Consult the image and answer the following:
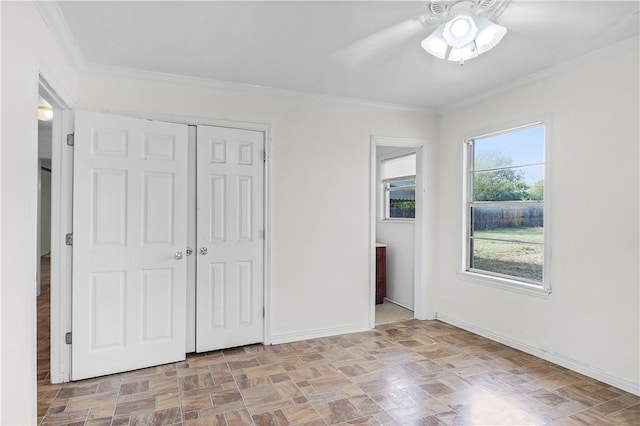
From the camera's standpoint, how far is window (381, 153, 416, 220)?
15.9 feet

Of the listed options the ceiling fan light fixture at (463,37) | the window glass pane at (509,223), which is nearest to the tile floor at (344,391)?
the window glass pane at (509,223)

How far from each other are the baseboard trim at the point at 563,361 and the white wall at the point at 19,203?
3639 mm

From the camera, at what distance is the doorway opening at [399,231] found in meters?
4.42

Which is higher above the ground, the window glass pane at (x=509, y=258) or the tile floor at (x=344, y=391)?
the window glass pane at (x=509, y=258)

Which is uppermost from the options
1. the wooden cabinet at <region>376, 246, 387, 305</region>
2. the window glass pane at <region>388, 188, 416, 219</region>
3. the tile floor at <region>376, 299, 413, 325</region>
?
the window glass pane at <region>388, 188, 416, 219</region>

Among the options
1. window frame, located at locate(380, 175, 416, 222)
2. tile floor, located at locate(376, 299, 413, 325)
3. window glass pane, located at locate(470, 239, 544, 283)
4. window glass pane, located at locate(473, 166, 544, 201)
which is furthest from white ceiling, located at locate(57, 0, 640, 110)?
tile floor, located at locate(376, 299, 413, 325)

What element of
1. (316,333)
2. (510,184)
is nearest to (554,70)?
(510,184)

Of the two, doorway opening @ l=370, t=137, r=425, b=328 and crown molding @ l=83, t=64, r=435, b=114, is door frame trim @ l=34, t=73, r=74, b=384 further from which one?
doorway opening @ l=370, t=137, r=425, b=328

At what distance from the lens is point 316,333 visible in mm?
3805

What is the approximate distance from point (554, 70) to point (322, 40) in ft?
6.49

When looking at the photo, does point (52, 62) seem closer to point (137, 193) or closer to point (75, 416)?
point (137, 193)

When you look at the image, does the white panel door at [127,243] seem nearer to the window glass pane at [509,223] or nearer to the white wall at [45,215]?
the window glass pane at [509,223]

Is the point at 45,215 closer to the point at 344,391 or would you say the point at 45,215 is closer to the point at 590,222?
the point at 344,391

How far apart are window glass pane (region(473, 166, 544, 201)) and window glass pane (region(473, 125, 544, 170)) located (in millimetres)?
76
